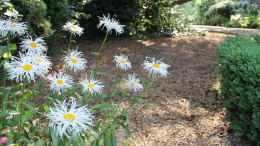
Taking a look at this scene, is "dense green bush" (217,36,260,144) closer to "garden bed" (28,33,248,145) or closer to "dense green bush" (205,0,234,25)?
"garden bed" (28,33,248,145)

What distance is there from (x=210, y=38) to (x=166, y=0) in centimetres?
197

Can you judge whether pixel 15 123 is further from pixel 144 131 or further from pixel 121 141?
pixel 144 131

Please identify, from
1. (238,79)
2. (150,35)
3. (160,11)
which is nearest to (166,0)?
(160,11)

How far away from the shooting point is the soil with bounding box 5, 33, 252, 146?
2.79 m

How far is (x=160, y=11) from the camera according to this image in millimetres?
8438

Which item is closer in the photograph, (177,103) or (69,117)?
(69,117)

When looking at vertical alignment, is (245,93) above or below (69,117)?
below

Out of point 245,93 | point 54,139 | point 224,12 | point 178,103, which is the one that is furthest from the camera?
point 224,12

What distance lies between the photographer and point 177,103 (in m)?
3.58

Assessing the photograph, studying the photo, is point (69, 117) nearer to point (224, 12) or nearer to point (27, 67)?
point (27, 67)

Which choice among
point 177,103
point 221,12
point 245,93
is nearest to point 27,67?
point 245,93

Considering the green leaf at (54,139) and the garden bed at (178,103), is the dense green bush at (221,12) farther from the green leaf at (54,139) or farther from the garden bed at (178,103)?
the green leaf at (54,139)

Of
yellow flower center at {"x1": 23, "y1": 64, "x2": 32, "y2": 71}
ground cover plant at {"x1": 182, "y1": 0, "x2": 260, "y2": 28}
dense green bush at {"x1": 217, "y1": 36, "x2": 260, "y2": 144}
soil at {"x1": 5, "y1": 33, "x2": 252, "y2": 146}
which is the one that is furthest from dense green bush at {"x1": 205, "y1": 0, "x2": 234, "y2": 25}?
yellow flower center at {"x1": 23, "y1": 64, "x2": 32, "y2": 71}

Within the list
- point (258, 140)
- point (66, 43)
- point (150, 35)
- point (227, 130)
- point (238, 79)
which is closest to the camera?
point (258, 140)
